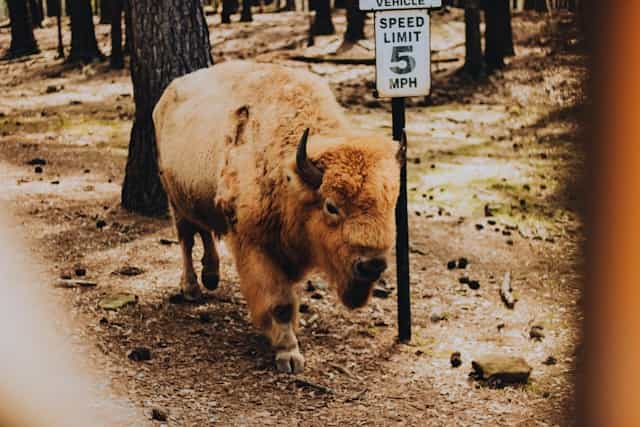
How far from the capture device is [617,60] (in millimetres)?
921

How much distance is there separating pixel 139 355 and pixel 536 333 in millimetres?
A: 3358

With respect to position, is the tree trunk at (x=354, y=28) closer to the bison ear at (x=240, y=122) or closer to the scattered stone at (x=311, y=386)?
the bison ear at (x=240, y=122)

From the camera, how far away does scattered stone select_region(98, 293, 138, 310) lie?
21.7ft

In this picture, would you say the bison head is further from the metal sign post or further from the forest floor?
the forest floor

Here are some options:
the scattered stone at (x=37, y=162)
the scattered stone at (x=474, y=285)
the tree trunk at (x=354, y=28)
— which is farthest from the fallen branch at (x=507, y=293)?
the tree trunk at (x=354, y=28)

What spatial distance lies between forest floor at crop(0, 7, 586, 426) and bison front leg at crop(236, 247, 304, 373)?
0.64 feet

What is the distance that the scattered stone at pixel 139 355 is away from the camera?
5.66 m

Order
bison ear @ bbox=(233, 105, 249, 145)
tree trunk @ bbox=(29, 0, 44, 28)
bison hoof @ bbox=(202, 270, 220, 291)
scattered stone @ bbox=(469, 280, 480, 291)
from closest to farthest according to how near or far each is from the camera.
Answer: bison ear @ bbox=(233, 105, 249, 145), bison hoof @ bbox=(202, 270, 220, 291), scattered stone @ bbox=(469, 280, 480, 291), tree trunk @ bbox=(29, 0, 44, 28)

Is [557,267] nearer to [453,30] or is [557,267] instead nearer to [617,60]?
[617,60]

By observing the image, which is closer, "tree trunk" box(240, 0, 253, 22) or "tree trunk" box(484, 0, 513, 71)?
"tree trunk" box(484, 0, 513, 71)

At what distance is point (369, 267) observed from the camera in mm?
4781

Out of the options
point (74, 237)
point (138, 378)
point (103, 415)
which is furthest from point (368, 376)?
point (74, 237)

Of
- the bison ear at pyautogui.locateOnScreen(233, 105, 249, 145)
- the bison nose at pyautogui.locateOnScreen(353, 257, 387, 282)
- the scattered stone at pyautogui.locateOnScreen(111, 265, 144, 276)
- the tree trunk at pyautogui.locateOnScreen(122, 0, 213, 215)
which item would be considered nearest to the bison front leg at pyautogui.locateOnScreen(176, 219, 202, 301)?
the scattered stone at pyautogui.locateOnScreen(111, 265, 144, 276)

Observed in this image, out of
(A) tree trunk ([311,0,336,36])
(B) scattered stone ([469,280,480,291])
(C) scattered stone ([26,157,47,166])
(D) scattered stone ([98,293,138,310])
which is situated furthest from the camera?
(A) tree trunk ([311,0,336,36])
